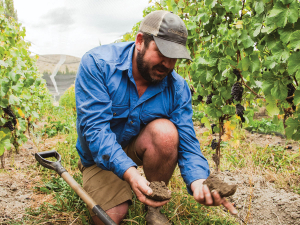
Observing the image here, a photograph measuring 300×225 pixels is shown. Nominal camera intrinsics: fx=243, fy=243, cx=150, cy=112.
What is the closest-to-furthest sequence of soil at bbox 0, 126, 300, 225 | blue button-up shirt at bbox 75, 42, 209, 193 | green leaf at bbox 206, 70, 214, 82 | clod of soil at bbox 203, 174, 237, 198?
1. clod of soil at bbox 203, 174, 237, 198
2. blue button-up shirt at bbox 75, 42, 209, 193
3. soil at bbox 0, 126, 300, 225
4. green leaf at bbox 206, 70, 214, 82

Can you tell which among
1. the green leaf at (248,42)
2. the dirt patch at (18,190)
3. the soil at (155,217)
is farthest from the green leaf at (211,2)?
the dirt patch at (18,190)

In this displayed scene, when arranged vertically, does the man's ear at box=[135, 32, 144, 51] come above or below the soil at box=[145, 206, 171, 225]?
above

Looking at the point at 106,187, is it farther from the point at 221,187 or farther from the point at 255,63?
the point at 255,63

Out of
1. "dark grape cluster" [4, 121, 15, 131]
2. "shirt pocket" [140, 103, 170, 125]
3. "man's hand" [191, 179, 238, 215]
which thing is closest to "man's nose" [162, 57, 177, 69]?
"shirt pocket" [140, 103, 170, 125]

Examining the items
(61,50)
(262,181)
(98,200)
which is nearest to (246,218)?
(262,181)

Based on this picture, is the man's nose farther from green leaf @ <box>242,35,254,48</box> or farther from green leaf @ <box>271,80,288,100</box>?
green leaf @ <box>271,80,288,100</box>

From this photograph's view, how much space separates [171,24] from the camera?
1.67m

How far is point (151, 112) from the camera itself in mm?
1857

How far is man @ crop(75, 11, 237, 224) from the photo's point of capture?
156 cm

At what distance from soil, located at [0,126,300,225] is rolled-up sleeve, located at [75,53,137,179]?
90 centimetres

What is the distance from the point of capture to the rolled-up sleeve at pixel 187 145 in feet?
5.29

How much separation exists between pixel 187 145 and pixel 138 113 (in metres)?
0.43

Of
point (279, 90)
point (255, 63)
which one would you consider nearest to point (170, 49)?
point (255, 63)

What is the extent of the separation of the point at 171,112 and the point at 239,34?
766 mm
